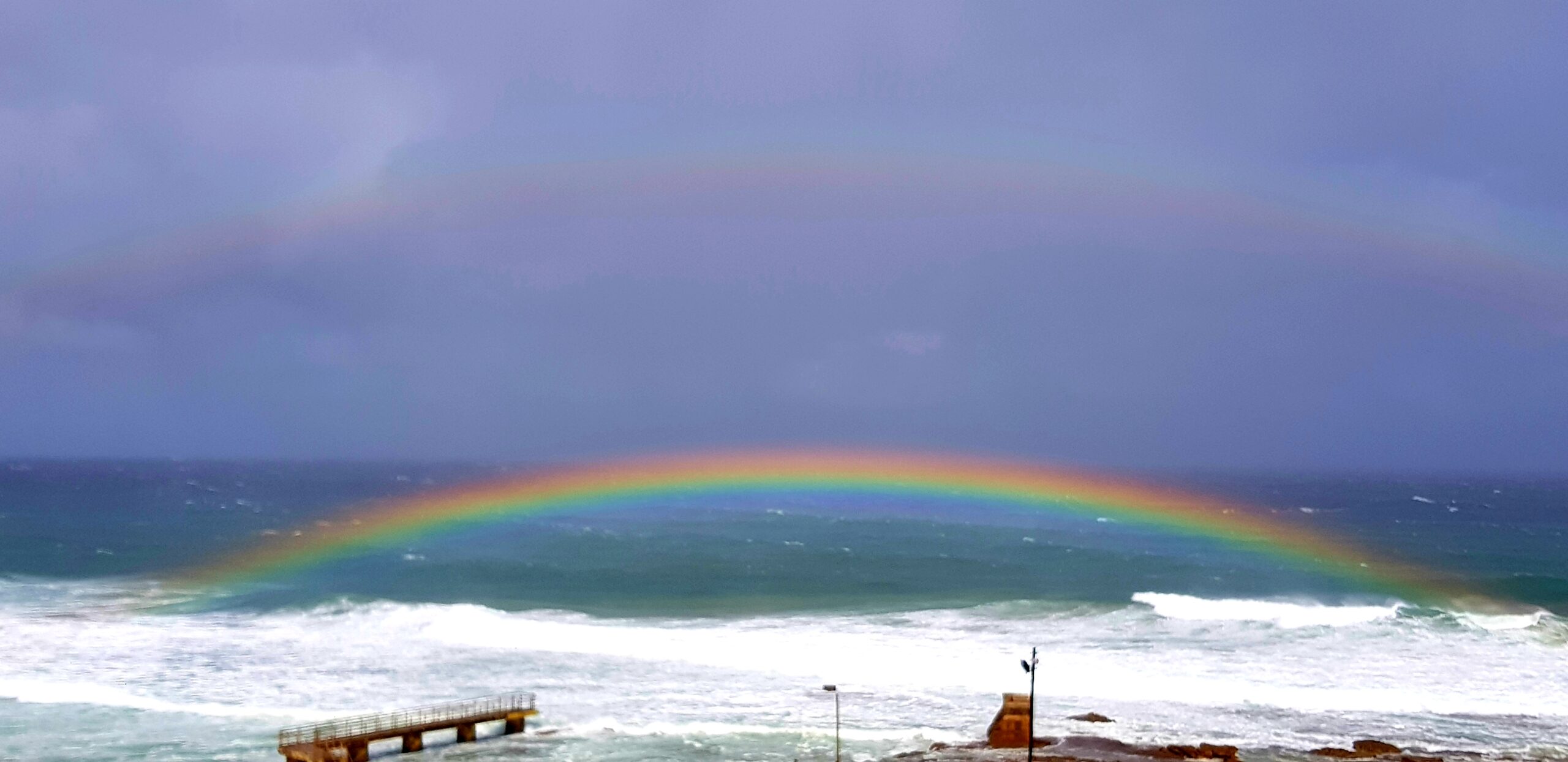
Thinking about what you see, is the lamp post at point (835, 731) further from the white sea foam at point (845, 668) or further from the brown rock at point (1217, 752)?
the brown rock at point (1217, 752)

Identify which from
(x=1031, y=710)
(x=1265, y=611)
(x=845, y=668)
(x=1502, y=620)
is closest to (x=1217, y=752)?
(x=1031, y=710)

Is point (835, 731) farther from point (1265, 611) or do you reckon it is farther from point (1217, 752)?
point (1265, 611)

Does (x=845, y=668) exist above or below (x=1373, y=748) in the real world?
above

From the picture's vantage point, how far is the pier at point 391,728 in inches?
1342

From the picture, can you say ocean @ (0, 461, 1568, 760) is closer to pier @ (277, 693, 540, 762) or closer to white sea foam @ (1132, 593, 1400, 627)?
white sea foam @ (1132, 593, 1400, 627)

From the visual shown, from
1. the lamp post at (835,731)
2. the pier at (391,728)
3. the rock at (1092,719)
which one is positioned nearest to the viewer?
the lamp post at (835,731)

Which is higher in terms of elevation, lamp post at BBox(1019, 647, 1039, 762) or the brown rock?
lamp post at BBox(1019, 647, 1039, 762)

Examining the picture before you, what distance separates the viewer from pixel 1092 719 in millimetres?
38844

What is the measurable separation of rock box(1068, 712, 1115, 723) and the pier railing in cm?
1897

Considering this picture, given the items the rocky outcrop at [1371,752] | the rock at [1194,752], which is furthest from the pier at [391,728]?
the rocky outcrop at [1371,752]

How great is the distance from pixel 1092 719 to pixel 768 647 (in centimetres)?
1966

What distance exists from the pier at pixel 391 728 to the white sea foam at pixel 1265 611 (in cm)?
3863

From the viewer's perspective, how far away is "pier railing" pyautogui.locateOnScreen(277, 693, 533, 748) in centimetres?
3607

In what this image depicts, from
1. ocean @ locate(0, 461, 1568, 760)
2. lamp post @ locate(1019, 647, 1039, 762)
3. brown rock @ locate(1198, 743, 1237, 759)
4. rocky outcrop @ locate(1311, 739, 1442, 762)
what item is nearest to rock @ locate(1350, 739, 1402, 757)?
rocky outcrop @ locate(1311, 739, 1442, 762)
